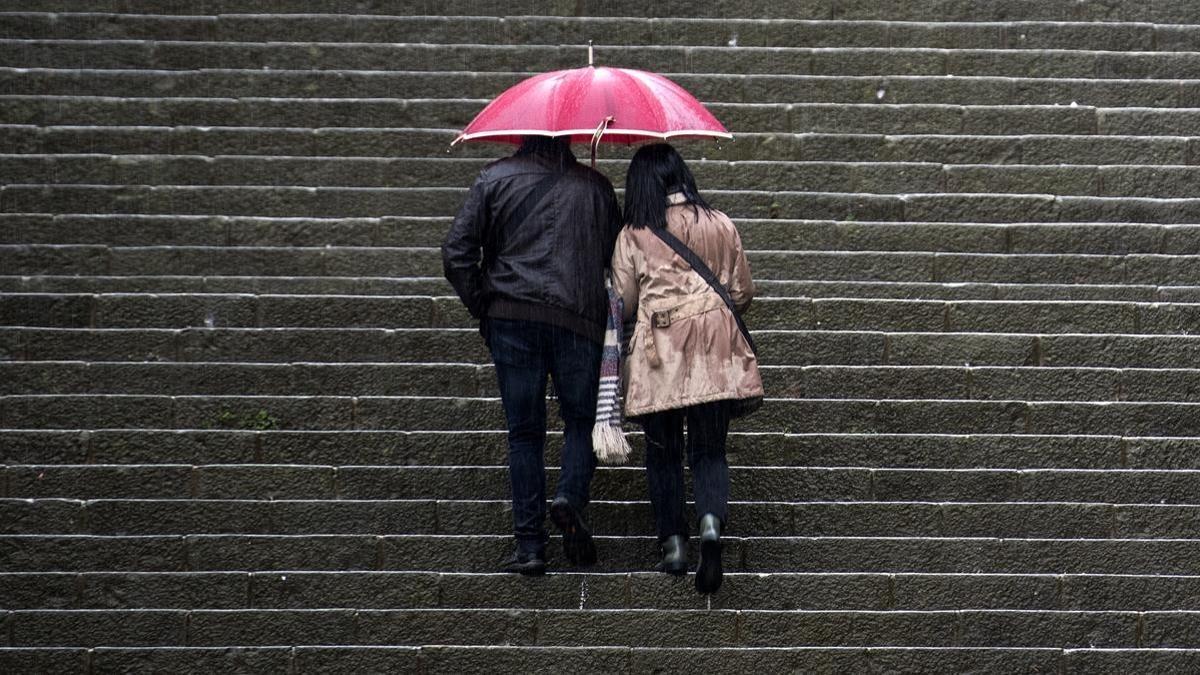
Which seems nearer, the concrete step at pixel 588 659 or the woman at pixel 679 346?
the woman at pixel 679 346

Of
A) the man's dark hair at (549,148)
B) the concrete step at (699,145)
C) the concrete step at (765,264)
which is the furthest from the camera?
the concrete step at (699,145)

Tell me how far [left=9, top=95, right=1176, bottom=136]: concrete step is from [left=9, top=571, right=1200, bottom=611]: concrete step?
11.2 feet

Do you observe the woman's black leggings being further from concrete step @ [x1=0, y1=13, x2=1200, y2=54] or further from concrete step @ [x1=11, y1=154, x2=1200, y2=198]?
concrete step @ [x1=0, y1=13, x2=1200, y2=54]

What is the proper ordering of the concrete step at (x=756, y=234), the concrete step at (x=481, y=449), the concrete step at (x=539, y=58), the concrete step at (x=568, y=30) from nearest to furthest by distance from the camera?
the concrete step at (x=481, y=449), the concrete step at (x=756, y=234), the concrete step at (x=539, y=58), the concrete step at (x=568, y=30)

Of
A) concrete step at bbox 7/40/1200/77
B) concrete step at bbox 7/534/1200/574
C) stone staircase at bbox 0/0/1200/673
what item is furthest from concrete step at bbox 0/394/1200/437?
concrete step at bbox 7/40/1200/77

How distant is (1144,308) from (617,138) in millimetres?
2709

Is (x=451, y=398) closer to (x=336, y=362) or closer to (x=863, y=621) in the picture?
(x=336, y=362)

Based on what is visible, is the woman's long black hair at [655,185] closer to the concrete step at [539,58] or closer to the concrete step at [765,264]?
the concrete step at [765,264]

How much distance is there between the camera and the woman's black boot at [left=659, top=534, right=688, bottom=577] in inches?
260

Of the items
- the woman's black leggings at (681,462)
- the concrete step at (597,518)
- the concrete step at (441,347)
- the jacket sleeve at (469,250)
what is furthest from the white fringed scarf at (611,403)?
the concrete step at (441,347)

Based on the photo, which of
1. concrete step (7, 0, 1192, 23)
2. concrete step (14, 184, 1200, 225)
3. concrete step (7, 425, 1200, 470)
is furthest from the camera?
concrete step (7, 0, 1192, 23)

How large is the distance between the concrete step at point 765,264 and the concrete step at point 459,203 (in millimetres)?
367

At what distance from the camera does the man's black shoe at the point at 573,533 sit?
6.45 metres

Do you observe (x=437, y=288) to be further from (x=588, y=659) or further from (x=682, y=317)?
(x=588, y=659)
